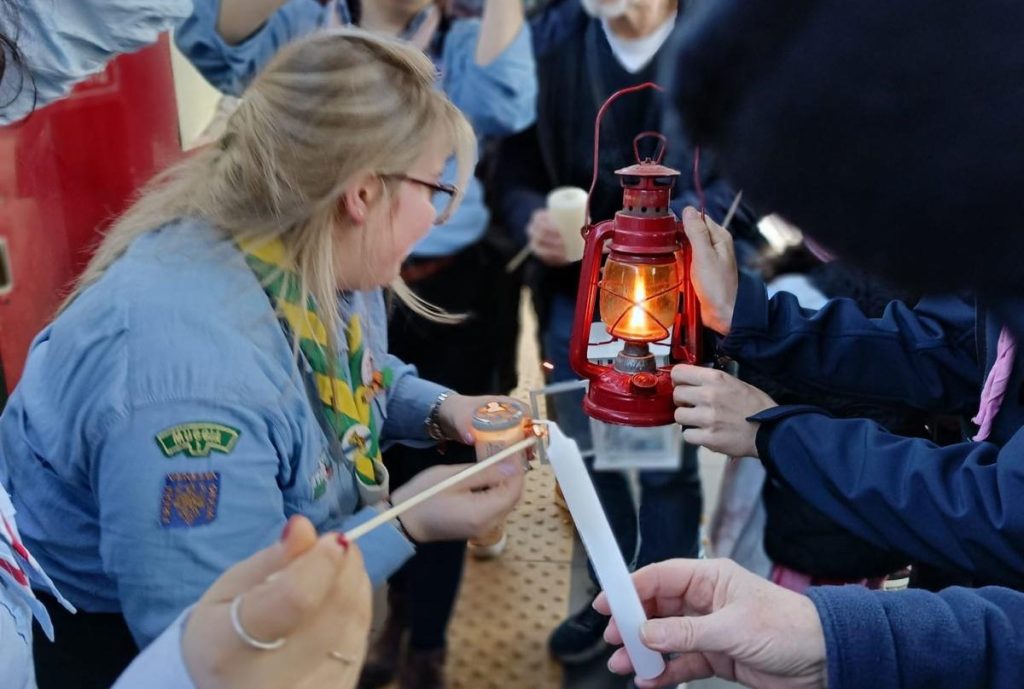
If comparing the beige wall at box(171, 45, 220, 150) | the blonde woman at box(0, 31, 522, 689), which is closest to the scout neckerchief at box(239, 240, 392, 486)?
the blonde woman at box(0, 31, 522, 689)

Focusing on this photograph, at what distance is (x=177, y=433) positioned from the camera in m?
0.89

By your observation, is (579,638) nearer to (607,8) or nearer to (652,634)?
(652,634)

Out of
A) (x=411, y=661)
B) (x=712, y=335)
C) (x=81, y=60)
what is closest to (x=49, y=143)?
(x=81, y=60)

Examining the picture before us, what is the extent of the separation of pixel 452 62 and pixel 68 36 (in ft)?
1.80

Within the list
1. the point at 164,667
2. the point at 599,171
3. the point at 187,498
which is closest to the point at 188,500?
the point at 187,498

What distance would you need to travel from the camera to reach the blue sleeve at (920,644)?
0.85 meters

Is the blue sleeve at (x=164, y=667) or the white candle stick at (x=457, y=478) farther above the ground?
the white candle stick at (x=457, y=478)

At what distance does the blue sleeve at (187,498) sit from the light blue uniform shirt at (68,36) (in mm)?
561

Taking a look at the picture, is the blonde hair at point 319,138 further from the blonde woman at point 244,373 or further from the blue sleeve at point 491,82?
the blue sleeve at point 491,82

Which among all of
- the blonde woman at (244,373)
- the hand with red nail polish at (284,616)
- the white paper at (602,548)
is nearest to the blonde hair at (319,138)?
the blonde woman at (244,373)

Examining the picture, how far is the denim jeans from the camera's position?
1044 mm

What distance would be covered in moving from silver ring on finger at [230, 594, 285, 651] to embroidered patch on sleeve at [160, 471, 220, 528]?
31cm

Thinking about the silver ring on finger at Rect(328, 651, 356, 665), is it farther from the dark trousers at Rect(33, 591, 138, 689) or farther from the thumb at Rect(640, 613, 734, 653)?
the dark trousers at Rect(33, 591, 138, 689)

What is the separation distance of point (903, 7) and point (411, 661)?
0.99 meters
